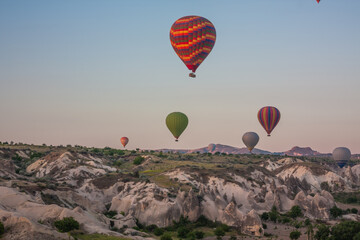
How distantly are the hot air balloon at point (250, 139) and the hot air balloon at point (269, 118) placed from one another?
32624mm

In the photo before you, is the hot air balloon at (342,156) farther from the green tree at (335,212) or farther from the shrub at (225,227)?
the shrub at (225,227)

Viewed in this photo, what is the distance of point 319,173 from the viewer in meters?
135

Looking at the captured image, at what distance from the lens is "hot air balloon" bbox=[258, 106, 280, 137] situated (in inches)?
5276

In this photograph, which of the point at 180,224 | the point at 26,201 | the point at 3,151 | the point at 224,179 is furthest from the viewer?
the point at 3,151

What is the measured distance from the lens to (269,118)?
134 meters

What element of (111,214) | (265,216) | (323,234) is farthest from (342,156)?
(323,234)

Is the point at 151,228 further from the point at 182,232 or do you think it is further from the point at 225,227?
the point at 225,227

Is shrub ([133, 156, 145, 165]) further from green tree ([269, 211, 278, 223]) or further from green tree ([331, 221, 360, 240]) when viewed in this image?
green tree ([331, 221, 360, 240])

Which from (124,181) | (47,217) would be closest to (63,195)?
(47,217)

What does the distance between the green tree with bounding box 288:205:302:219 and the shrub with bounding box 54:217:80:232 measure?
48.7 m

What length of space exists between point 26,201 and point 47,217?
20.3 feet

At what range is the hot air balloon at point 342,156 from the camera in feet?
573

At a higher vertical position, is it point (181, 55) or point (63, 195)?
point (181, 55)

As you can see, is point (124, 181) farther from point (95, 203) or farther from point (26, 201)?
point (26, 201)
